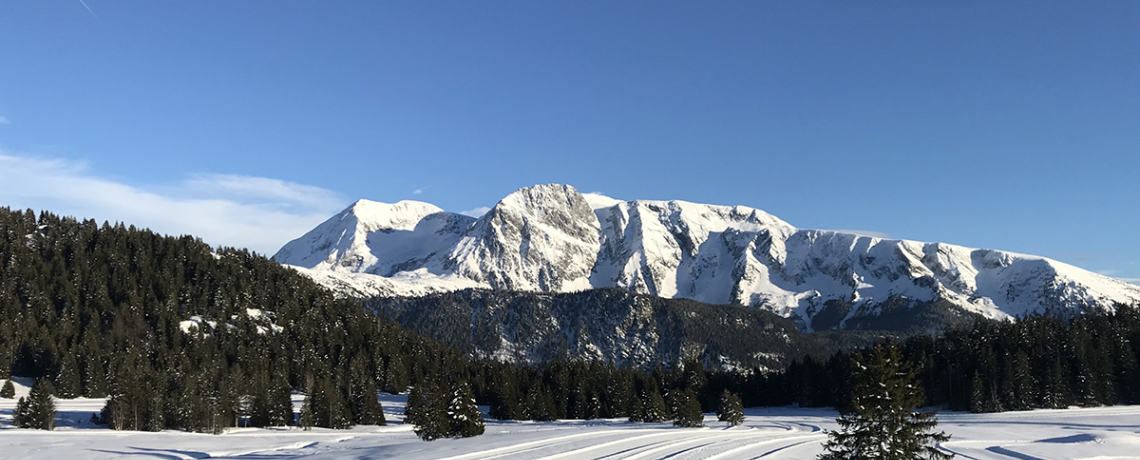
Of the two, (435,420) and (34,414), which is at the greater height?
(34,414)

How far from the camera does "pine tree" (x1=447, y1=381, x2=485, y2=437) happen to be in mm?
78000

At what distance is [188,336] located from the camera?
495ft

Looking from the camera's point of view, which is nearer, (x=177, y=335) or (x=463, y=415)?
(x=463, y=415)

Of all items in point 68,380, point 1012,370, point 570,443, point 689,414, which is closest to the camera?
point 570,443

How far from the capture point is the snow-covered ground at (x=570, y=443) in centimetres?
6025

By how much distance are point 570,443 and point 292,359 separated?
345 feet

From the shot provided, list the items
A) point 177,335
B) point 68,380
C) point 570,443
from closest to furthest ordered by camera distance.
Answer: point 570,443
point 68,380
point 177,335

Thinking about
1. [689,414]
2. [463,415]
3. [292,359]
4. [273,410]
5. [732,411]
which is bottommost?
[732,411]

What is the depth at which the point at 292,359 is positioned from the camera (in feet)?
509

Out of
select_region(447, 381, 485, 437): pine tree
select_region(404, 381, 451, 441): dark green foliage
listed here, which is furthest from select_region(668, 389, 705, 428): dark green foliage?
select_region(404, 381, 451, 441): dark green foliage

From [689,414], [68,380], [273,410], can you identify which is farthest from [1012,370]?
[68,380]

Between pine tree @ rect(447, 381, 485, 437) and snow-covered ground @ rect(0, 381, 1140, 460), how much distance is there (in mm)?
2354

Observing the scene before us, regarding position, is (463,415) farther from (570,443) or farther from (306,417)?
(306,417)

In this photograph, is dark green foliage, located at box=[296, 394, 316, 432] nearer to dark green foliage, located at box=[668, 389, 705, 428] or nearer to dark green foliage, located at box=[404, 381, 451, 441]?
dark green foliage, located at box=[404, 381, 451, 441]
